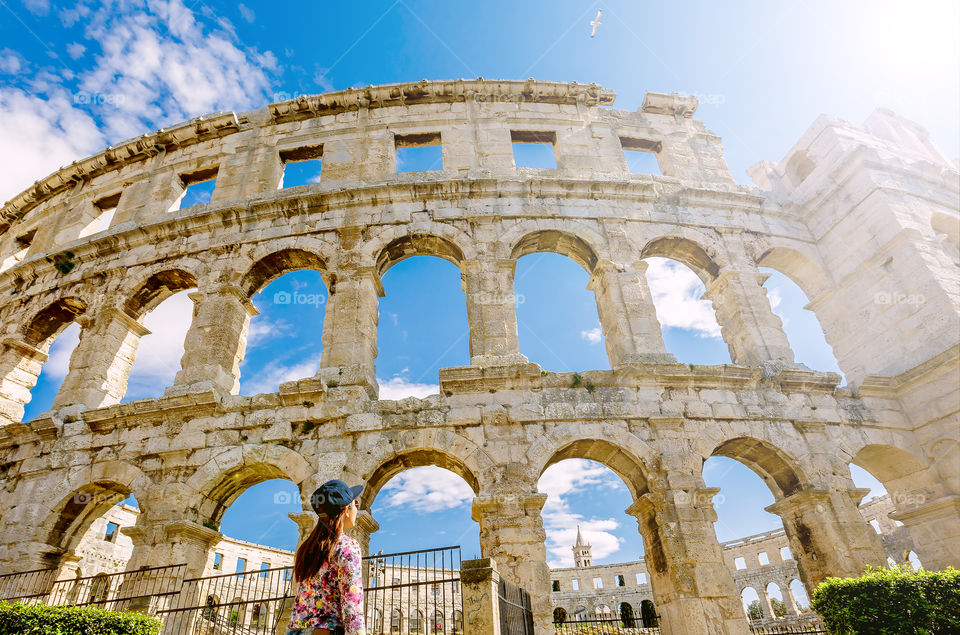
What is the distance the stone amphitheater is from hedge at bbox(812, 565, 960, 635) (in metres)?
1.41

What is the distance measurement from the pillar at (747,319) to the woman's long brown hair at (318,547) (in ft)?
29.9

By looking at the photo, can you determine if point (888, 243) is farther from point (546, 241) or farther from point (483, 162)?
point (483, 162)

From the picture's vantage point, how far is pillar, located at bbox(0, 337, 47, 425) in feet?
38.1

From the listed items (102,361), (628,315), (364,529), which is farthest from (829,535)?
(102,361)

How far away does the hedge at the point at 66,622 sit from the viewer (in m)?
6.32

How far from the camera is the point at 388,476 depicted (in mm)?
9078

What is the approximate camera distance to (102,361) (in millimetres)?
10758

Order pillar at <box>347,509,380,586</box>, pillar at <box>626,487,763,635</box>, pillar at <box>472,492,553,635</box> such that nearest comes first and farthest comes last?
pillar at <box>472,492,553,635</box> → pillar at <box>626,487,763,635</box> → pillar at <box>347,509,380,586</box>

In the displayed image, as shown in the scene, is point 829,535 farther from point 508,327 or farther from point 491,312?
point 491,312

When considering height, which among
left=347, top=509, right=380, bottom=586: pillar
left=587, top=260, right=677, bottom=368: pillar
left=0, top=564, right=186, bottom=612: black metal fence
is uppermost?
left=587, top=260, right=677, bottom=368: pillar

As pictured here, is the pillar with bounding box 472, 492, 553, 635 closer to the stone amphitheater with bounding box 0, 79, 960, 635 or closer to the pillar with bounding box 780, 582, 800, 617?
the stone amphitheater with bounding box 0, 79, 960, 635

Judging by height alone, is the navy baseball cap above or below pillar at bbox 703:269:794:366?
below

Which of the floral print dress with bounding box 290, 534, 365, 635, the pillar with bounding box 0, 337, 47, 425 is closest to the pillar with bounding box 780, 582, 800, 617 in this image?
the floral print dress with bounding box 290, 534, 365, 635

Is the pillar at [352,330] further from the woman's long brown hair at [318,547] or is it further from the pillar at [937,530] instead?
the pillar at [937,530]
